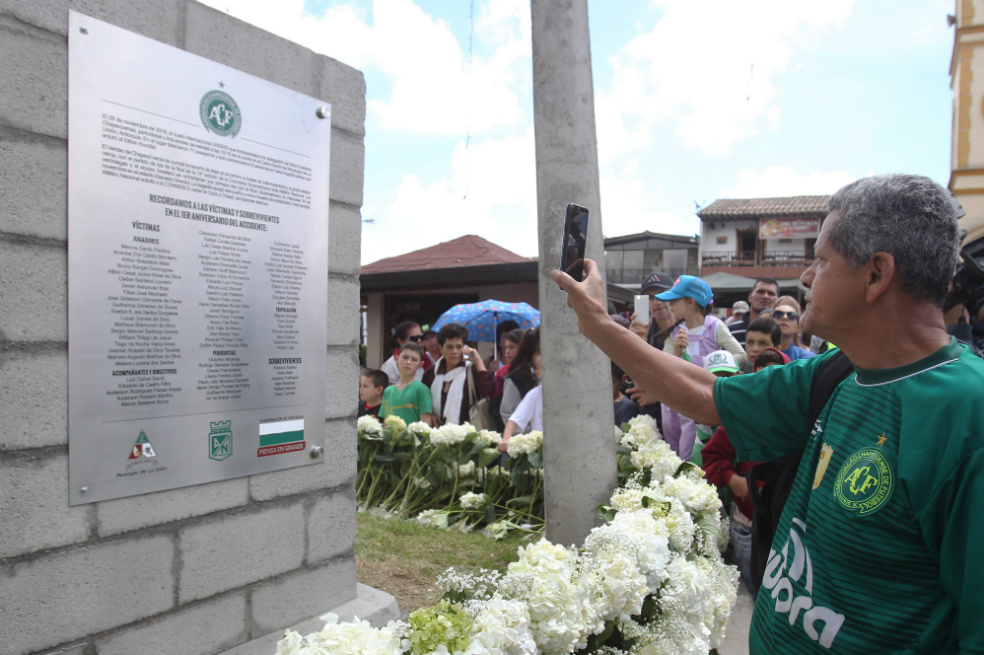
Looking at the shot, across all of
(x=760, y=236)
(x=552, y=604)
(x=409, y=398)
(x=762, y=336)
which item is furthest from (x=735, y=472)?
(x=760, y=236)

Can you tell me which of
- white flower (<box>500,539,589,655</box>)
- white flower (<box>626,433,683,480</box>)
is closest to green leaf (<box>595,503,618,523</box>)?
white flower (<box>626,433,683,480</box>)

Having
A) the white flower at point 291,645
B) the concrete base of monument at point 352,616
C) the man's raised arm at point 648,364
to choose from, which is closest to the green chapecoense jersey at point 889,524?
the man's raised arm at point 648,364

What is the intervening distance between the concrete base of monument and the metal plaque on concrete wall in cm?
66

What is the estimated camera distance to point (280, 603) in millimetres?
2602

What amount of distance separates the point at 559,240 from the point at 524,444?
2.06 m

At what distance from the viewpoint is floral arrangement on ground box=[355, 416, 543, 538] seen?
5051mm

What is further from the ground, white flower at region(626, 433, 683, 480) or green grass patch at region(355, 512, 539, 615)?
white flower at region(626, 433, 683, 480)

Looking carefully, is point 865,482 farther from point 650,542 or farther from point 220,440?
point 220,440

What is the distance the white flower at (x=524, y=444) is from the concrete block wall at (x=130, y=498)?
235 centimetres

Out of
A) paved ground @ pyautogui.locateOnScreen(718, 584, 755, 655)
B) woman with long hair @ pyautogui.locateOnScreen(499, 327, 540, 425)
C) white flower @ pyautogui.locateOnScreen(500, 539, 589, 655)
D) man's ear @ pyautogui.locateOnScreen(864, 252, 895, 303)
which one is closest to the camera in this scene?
man's ear @ pyautogui.locateOnScreen(864, 252, 895, 303)

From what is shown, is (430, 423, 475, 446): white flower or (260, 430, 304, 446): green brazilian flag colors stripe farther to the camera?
(430, 423, 475, 446): white flower

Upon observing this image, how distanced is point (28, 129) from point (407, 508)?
4.17m

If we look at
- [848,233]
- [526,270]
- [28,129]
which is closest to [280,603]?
[28,129]

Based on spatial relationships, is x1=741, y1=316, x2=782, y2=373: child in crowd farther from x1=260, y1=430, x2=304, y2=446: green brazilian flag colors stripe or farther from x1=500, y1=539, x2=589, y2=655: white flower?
x1=260, y1=430, x2=304, y2=446: green brazilian flag colors stripe
